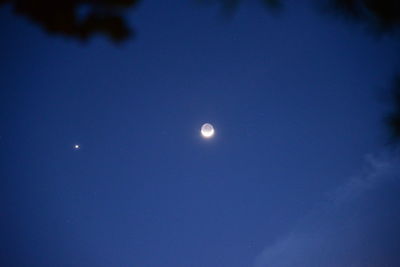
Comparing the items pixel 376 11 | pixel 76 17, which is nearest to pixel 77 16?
pixel 76 17

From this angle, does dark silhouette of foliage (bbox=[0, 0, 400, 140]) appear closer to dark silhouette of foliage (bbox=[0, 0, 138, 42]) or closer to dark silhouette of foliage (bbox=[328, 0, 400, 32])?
dark silhouette of foliage (bbox=[0, 0, 138, 42])

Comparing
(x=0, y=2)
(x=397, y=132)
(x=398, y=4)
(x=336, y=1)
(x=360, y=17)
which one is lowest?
(x=397, y=132)

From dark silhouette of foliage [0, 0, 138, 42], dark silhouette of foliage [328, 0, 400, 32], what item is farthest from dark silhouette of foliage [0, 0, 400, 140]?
dark silhouette of foliage [328, 0, 400, 32]

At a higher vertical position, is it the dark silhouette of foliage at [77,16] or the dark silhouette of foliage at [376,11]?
the dark silhouette of foliage at [376,11]

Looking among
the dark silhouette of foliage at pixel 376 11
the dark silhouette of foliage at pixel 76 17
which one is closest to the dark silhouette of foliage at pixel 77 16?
the dark silhouette of foliage at pixel 76 17

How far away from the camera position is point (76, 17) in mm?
2334

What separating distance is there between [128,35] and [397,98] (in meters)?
4.53

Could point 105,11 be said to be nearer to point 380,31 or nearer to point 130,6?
point 130,6

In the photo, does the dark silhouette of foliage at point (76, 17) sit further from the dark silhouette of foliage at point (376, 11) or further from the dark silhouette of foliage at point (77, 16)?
the dark silhouette of foliage at point (376, 11)

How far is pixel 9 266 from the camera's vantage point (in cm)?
1983

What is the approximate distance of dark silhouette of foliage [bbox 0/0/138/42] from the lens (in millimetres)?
2211

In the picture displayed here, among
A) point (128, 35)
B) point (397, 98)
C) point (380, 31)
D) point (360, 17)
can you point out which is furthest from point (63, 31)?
point (397, 98)

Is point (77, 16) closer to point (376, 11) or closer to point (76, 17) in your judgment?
point (76, 17)

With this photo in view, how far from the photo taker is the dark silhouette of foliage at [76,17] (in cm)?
221
